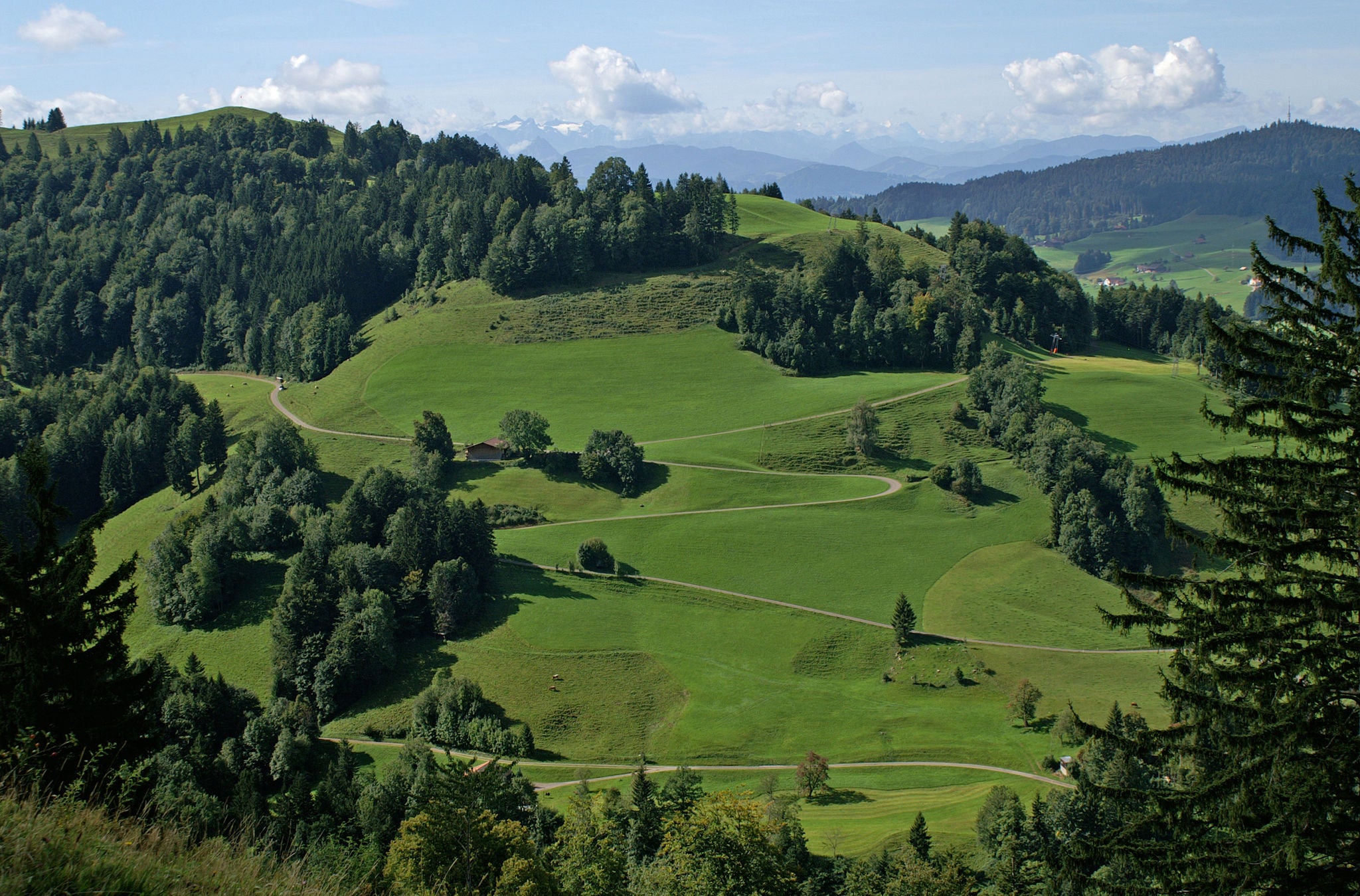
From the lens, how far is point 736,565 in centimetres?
8631

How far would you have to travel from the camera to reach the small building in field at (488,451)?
344 ft

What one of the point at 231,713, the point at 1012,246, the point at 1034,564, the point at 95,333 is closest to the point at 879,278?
the point at 1012,246

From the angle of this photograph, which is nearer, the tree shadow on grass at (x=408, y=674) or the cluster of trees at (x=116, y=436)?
the tree shadow on grass at (x=408, y=674)

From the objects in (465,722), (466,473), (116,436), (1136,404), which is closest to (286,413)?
(116,436)

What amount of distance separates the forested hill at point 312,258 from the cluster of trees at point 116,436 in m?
18.9

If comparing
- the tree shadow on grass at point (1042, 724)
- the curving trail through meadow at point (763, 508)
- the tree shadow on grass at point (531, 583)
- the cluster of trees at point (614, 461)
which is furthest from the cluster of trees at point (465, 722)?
the tree shadow on grass at point (1042, 724)

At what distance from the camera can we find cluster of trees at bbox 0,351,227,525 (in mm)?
111812

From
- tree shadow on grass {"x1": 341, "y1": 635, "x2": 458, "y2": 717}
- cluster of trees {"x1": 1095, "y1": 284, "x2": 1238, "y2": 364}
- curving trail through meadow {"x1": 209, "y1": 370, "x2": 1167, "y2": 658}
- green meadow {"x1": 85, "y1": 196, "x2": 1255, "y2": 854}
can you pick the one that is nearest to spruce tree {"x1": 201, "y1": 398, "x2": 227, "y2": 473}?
green meadow {"x1": 85, "y1": 196, "x2": 1255, "y2": 854}

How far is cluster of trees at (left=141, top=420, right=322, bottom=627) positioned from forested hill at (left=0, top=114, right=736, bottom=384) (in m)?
38.2

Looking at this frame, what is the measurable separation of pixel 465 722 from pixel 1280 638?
61.0 metres

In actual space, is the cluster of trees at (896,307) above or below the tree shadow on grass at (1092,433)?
above

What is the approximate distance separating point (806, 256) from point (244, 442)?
94408 millimetres

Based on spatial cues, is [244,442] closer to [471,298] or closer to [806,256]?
[471,298]

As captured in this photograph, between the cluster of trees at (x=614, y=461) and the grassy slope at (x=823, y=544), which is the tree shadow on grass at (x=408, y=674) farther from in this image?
the cluster of trees at (x=614, y=461)
